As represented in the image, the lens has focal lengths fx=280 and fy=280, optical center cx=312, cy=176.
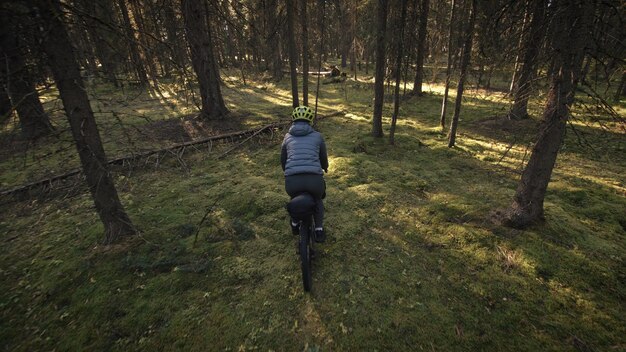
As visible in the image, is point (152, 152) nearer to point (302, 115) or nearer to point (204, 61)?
point (204, 61)

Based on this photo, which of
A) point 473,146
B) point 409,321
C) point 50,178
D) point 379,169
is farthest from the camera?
point 473,146

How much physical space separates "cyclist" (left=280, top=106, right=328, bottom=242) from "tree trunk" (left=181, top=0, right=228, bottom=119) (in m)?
7.94

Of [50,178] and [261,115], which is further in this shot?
[261,115]

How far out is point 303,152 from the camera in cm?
489

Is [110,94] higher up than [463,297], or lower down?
higher up

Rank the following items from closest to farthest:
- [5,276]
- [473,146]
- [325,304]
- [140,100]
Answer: [325,304] < [5,276] < [473,146] < [140,100]

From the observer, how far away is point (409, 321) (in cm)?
405

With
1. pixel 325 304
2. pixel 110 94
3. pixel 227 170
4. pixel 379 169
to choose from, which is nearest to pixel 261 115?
pixel 227 170

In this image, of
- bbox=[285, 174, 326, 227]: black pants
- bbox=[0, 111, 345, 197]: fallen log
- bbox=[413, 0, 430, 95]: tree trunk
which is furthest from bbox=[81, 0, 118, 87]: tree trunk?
bbox=[413, 0, 430, 95]: tree trunk

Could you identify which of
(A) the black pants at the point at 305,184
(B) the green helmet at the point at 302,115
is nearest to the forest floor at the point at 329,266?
(A) the black pants at the point at 305,184

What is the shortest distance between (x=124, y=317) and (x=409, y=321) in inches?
167

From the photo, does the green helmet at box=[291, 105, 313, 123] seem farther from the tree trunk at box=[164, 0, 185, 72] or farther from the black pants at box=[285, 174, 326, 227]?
the tree trunk at box=[164, 0, 185, 72]

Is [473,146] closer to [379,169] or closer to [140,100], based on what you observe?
[379,169]

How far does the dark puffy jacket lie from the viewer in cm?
477
